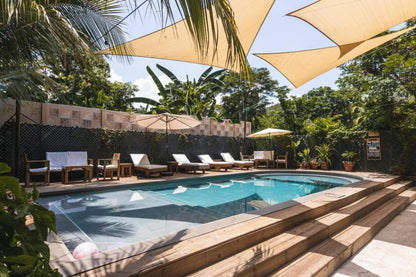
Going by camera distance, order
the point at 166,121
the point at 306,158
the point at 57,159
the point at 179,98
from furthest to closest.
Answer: the point at 179,98 < the point at 306,158 < the point at 166,121 < the point at 57,159

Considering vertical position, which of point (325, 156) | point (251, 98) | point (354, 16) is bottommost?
point (325, 156)

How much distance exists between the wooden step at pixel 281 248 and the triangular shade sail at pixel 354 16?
13.7ft

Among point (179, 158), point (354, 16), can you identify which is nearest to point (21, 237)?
point (354, 16)

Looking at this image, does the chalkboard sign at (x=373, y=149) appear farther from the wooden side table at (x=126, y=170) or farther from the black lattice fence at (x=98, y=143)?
the wooden side table at (x=126, y=170)

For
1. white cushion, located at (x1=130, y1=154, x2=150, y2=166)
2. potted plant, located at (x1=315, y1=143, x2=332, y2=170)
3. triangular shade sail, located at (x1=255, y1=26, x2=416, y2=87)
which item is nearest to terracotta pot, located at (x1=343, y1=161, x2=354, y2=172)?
potted plant, located at (x1=315, y1=143, x2=332, y2=170)

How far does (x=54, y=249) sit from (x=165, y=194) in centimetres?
442

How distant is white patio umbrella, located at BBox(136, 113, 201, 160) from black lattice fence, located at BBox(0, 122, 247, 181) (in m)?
0.75

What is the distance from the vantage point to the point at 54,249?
246cm

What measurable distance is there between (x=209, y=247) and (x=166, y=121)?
795cm

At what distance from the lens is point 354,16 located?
524 cm

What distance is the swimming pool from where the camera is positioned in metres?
3.63

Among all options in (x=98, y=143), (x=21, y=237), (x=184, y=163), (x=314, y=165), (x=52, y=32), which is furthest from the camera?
(x=314, y=165)

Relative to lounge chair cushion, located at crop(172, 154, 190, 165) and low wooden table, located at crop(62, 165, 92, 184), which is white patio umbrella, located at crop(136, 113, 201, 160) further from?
low wooden table, located at crop(62, 165, 92, 184)

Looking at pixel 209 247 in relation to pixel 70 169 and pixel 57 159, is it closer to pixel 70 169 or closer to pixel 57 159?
pixel 70 169
